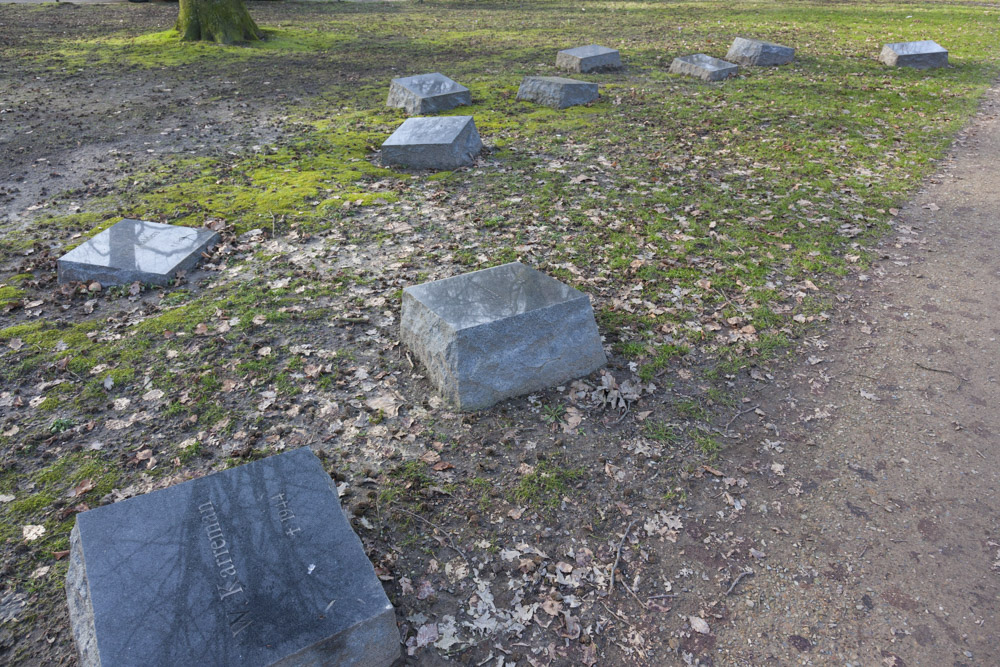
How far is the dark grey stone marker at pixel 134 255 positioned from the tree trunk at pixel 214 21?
10.8 m

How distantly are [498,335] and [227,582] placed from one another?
2.21 metres

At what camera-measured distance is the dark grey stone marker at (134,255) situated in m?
5.61

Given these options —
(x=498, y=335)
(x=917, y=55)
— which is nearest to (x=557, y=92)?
(x=498, y=335)

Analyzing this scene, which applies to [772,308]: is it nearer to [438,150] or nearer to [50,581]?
[438,150]

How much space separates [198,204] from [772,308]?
6.43m

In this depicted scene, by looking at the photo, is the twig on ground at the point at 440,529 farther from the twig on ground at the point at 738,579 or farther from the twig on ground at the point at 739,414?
the twig on ground at the point at 739,414

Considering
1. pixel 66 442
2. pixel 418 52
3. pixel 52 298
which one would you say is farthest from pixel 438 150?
pixel 418 52

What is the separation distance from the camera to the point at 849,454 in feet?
13.2

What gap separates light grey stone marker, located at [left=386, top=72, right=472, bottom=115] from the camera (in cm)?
1008

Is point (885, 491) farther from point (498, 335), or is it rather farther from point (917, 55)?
point (917, 55)

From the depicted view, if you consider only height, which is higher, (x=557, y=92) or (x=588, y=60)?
(x=588, y=60)

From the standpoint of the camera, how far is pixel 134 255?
18.9ft

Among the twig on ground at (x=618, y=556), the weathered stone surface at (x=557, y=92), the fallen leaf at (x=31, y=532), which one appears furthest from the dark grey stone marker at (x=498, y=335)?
the weathered stone surface at (x=557, y=92)

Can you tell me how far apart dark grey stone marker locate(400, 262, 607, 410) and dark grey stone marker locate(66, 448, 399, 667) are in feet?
4.67
